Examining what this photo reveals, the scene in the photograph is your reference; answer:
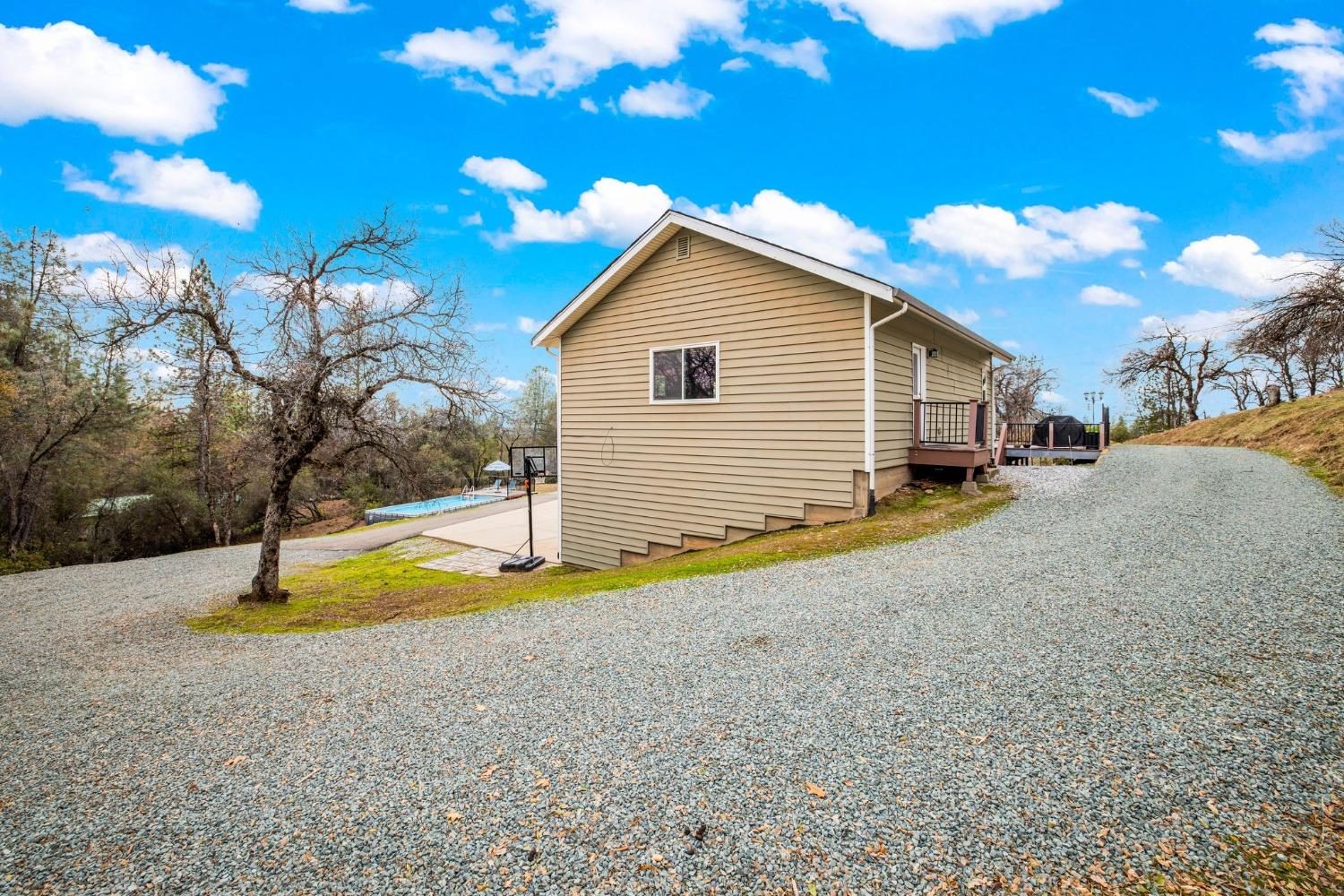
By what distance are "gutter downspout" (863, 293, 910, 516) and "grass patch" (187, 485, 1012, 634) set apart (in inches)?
27.5

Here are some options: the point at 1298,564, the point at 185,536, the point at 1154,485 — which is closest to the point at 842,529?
the point at 1298,564

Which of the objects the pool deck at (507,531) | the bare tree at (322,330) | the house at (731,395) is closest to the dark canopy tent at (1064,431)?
the house at (731,395)

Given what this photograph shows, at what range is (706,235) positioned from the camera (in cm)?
951

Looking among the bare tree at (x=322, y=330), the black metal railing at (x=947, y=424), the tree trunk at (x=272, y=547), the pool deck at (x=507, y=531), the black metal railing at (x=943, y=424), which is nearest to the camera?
the bare tree at (x=322, y=330)

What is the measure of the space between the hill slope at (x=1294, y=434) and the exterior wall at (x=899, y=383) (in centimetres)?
630

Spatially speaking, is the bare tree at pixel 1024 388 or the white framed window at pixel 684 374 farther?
the bare tree at pixel 1024 388

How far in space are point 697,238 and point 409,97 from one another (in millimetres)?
9396

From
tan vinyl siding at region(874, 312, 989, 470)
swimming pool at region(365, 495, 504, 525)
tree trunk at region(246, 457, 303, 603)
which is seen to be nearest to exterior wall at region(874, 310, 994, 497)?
tan vinyl siding at region(874, 312, 989, 470)

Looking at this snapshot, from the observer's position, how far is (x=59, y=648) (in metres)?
6.12

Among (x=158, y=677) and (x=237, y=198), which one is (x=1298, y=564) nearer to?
(x=158, y=677)

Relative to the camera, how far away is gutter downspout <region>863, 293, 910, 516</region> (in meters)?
8.19

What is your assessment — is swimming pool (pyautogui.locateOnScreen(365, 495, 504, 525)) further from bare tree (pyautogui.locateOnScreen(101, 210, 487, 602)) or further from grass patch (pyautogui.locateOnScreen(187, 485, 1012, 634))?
bare tree (pyautogui.locateOnScreen(101, 210, 487, 602))

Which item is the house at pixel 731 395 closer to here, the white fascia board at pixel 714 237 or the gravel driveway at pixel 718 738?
the white fascia board at pixel 714 237

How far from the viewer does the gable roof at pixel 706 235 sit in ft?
26.7
